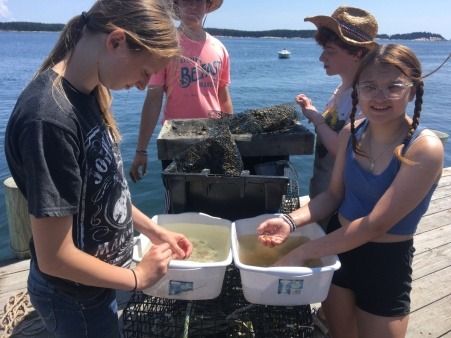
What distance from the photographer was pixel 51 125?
46.8 inches

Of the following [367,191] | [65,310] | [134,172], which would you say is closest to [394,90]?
[367,191]

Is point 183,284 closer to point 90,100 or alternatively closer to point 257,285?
point 257,285

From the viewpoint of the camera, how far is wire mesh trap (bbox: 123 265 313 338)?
6.40 ft

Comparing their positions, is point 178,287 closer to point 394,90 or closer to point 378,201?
point 378,201

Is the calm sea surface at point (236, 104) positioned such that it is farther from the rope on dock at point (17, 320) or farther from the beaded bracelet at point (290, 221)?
the beaded bracelet at point (290, 221)

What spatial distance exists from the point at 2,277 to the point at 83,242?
2049mm

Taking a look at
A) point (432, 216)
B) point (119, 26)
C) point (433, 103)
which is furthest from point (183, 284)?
point (433, 103)

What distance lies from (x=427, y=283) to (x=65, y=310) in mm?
2700

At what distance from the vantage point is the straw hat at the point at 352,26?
247cm

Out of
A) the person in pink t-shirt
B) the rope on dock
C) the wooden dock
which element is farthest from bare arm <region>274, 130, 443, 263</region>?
the rope on dock

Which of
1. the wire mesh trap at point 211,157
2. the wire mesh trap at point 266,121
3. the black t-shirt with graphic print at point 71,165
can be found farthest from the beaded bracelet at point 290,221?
the black t-shirt with graphic print at point 71,165

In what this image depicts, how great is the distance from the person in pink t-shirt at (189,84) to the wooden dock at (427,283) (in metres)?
1.16

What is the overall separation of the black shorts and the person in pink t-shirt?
1652mm

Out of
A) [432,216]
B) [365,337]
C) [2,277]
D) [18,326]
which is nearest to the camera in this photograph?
[365,337]
